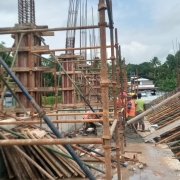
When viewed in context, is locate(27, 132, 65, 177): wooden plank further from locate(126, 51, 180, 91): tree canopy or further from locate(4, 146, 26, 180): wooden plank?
locate(126, 51, 180, 91): tree canopy

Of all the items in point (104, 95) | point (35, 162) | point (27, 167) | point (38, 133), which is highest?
point (104, 95)

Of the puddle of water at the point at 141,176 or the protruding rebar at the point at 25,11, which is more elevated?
the protruding rebar at the point at 25,11

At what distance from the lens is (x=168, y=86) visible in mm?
39594

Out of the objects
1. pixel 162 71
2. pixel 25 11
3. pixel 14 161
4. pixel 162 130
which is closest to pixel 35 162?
pixel 14 161

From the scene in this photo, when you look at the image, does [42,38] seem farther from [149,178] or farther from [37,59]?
[149,178]

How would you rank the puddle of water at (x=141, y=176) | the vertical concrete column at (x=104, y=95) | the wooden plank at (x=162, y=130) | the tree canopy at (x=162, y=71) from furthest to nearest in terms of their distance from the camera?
the tree canopy at (x=162, y=71) < the wooden plank at (x=162, y=130) < the puddle of water at (x=141, y=176) < the vertical concrete column at (x=104, y=95)

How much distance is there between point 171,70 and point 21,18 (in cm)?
4676

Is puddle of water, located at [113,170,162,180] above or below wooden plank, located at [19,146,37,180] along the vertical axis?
below

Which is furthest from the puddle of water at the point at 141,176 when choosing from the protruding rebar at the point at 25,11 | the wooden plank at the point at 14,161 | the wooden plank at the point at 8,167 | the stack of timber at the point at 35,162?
the protruding rebar at the point at 25,11

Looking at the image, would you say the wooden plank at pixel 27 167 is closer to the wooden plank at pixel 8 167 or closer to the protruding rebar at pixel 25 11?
the wooden plank at pixel 8 167

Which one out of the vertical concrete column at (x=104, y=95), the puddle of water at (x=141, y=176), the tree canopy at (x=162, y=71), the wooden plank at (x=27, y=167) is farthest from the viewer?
the tree canopy at (x=162, y=71)

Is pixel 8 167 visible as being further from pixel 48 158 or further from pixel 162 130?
pixel 162 130

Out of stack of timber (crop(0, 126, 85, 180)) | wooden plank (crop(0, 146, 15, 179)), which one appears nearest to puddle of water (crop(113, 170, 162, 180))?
stack of timber (crop(0, 126, 85, 180))

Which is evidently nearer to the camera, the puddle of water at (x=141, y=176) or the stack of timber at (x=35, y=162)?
the stack of timber at (x=35, y=162)
